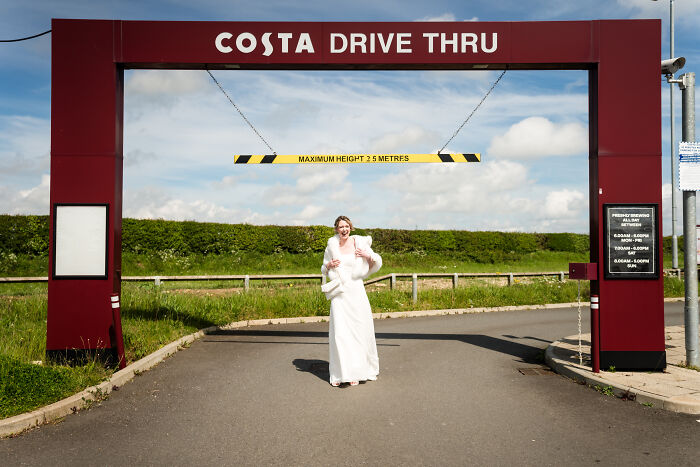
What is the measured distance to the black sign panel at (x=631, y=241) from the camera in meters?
7.70

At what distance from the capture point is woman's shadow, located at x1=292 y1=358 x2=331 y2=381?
301 inches

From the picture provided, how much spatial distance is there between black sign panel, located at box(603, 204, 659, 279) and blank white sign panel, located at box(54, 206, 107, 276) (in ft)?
23.6

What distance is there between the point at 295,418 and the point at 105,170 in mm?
4758

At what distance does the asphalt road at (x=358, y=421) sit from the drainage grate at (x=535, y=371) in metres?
0.06

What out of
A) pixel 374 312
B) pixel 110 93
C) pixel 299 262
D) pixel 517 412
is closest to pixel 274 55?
pixel 110 93

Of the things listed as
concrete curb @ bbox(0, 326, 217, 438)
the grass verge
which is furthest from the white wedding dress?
the grass verge

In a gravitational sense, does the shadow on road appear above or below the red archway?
below

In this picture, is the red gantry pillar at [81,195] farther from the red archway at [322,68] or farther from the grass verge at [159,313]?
the grass verge at [159,313]

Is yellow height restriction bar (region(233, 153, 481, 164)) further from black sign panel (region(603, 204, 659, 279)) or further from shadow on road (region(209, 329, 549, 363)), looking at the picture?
shadow on road (region(209, 329, 549, 363))

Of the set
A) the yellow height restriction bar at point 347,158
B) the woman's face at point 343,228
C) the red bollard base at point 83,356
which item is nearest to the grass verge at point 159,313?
the red bollard base at point 83,356

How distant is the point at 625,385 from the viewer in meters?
6.66

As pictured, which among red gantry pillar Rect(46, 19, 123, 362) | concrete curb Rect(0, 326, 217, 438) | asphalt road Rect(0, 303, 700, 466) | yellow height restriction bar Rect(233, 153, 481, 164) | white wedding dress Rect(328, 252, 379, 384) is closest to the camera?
asphalt road Rect(0, 303, 700, 466)

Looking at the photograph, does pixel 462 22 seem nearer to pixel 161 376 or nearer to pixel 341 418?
pixel 341 418

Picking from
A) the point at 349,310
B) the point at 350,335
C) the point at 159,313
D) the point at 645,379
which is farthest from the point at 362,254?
the point at 159,313
